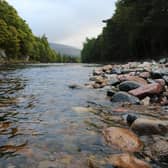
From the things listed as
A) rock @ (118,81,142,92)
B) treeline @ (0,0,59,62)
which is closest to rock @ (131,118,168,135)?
rock @ (118,81,142,92)

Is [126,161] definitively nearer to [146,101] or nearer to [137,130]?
[137,130]

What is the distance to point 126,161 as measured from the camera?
10.6 ft

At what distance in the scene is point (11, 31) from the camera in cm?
5222

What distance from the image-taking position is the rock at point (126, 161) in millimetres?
3178

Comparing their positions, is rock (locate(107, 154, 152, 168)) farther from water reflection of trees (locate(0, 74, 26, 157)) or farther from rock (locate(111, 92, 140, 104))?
rock (locate(111, 92, 140, 104))

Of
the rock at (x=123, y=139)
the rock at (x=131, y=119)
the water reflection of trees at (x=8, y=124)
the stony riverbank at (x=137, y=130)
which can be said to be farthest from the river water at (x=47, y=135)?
the rock at (x=131, y=119)

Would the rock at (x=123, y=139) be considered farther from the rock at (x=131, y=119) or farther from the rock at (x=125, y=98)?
the rock at (x=125, y=98)

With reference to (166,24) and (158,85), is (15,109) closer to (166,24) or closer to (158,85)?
(158,85)

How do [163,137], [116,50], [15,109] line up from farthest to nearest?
[116,50] < [15,109] < [163,137]

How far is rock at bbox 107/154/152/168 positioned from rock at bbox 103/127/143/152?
0.32 m

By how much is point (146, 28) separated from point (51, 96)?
107 feet

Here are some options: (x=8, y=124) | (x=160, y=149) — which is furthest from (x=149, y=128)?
(x=8, y=124)

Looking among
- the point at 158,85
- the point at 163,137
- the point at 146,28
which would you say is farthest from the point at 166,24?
the point at 163,137

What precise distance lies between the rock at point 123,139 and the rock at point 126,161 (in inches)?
12.6
